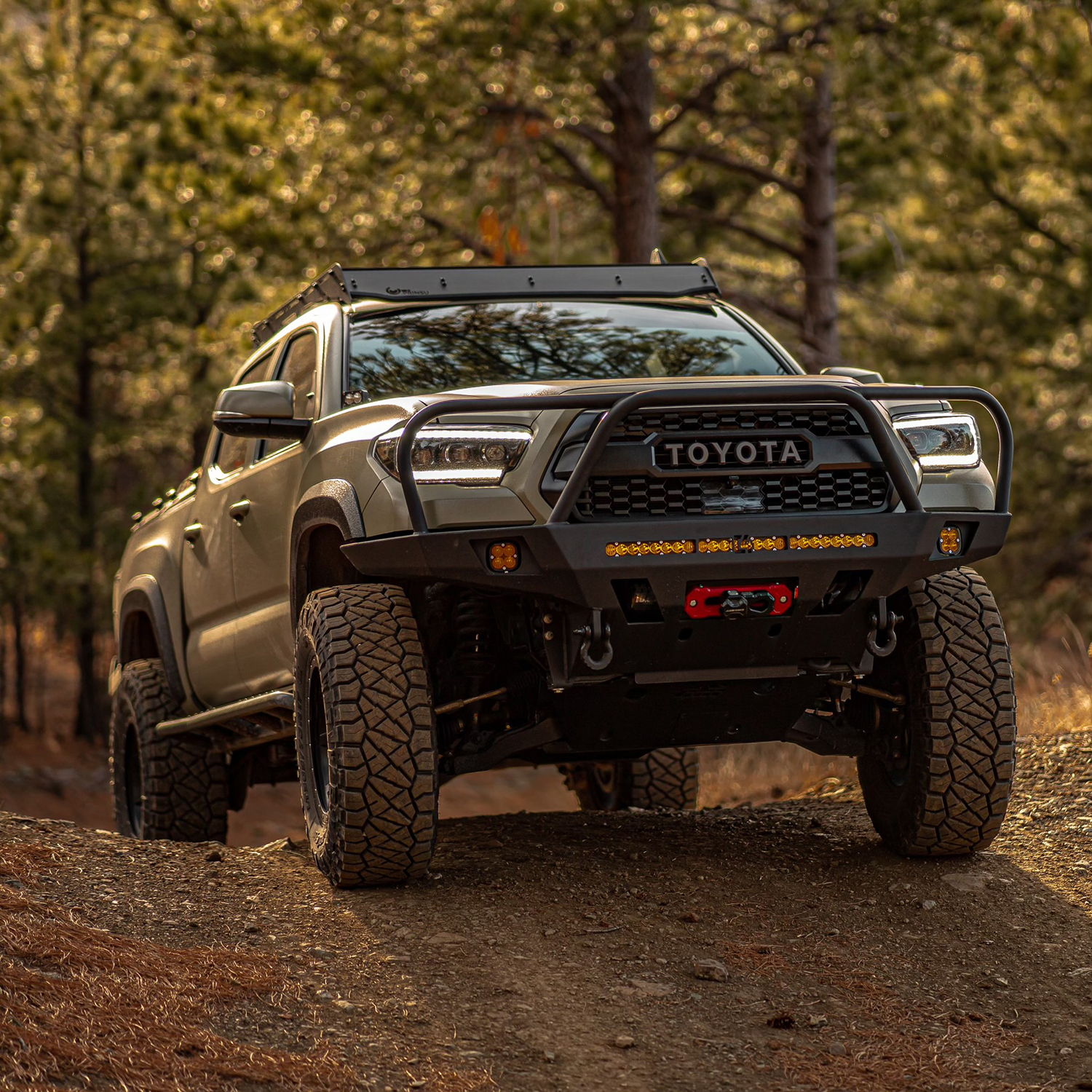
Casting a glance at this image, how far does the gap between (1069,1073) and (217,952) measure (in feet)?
7.68

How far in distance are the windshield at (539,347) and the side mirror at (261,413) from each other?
0.89 feet

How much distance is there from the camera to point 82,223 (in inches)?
781

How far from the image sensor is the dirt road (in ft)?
12.2

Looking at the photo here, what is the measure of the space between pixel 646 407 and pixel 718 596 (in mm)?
634

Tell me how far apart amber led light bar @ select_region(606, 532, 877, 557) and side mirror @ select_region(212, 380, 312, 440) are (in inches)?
63.3

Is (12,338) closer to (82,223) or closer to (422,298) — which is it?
(82,223)

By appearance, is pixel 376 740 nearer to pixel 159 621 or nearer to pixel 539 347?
pixel 539 347

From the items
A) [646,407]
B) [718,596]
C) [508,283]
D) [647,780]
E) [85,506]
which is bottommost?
[647,780]

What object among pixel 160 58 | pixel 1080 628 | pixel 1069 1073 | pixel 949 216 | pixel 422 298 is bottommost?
pixel 1080 628

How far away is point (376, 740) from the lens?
4902 millimetres

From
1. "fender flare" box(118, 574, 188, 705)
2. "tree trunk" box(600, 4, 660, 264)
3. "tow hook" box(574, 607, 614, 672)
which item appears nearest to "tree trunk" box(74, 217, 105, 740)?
"tree trunk" box(600, 4, 660, 264)

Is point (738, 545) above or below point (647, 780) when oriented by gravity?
above

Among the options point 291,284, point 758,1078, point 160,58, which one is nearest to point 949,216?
point 291,284

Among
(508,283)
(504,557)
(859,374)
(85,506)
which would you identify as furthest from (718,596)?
(85,506)
